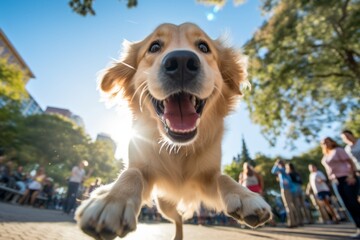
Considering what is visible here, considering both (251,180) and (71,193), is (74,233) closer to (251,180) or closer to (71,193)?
(251,180)

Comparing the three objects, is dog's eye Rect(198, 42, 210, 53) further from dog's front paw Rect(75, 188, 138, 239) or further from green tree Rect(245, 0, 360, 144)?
green tree Rect(245, 0, 360, 144)

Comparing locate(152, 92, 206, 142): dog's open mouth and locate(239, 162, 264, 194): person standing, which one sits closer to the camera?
locate(152, 92, 206, 142): dog's open mouth

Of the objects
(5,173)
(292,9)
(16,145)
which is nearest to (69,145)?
(16,145)

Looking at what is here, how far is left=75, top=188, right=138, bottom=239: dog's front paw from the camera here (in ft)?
5.41

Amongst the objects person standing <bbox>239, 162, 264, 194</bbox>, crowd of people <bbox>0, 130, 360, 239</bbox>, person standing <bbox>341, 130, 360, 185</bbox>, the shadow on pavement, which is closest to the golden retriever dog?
crowd of people <bbox>0, 130, 360, 239</bbox>

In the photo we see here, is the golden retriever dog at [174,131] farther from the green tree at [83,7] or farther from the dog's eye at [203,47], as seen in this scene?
the green tree at [83,7]

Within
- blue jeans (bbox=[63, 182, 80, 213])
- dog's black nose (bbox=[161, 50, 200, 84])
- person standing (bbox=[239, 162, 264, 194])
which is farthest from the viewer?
blue jeans (bbox=[63, 182, 80, 213])

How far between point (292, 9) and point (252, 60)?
3.31 metres

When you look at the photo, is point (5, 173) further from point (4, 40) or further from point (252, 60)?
point (4, 40)

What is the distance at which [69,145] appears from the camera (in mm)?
39469

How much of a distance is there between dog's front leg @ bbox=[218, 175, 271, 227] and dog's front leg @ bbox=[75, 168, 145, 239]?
2.45 feet

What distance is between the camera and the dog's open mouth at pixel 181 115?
2.55m

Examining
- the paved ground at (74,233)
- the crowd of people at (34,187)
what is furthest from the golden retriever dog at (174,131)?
the crowd of people at (34,187)

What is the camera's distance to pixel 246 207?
83.4 inches
